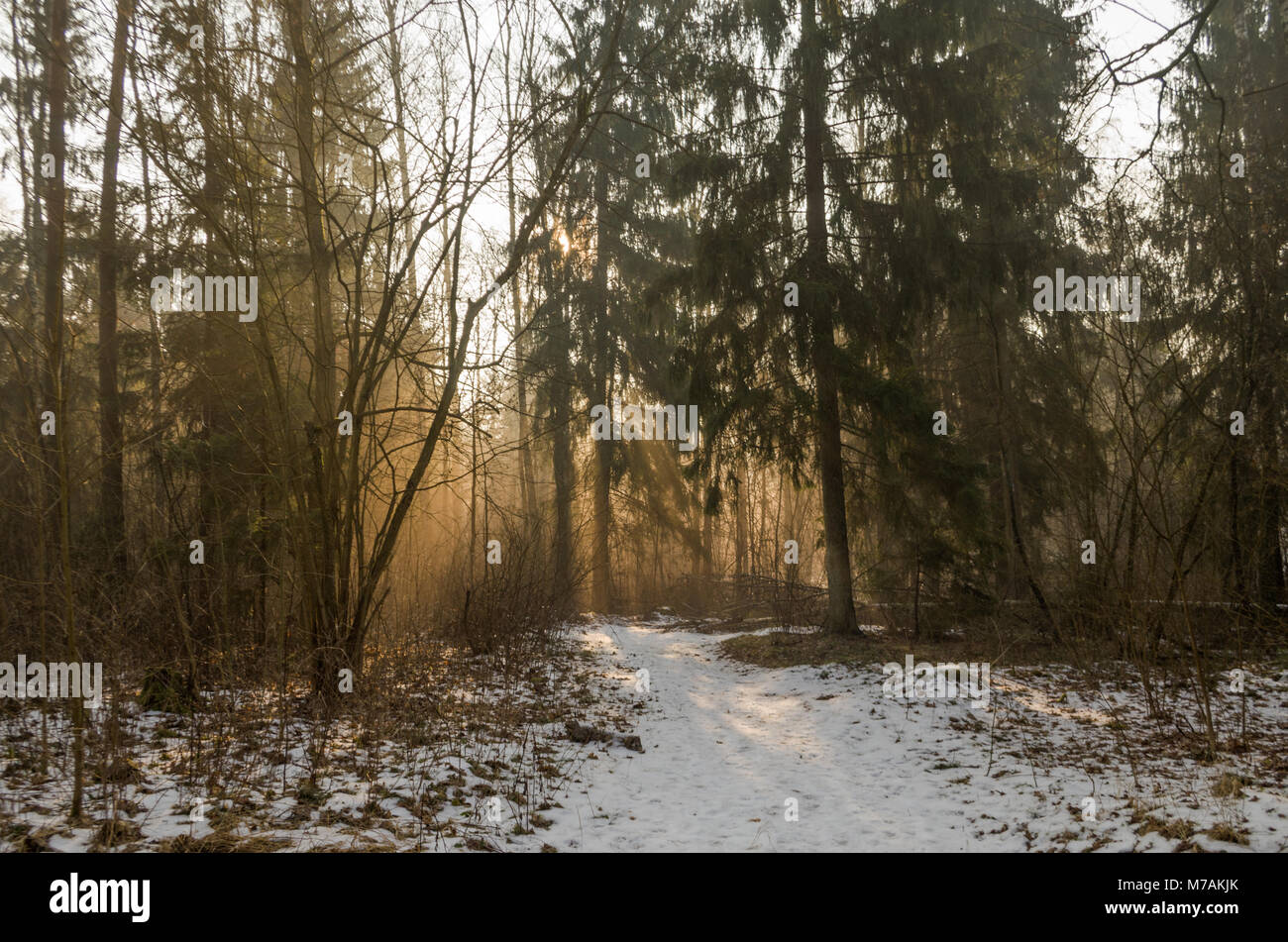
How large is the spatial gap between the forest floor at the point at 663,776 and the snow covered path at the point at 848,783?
0.08ft

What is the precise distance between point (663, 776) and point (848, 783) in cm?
145

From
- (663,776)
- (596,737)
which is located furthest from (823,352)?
(663,776)

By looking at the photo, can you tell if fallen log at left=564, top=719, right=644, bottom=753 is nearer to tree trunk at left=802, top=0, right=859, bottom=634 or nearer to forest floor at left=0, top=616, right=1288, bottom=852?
forest floor at left=0, top=616, right=1288, bottom=852

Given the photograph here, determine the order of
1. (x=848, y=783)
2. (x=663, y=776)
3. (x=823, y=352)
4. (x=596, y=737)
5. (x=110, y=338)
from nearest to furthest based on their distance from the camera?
(x=848, y=783) → (x=663, y=776) → (x=596, y=737) → (x=110, y=338) → (x=823, y=352)

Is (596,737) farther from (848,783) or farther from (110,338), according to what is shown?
(110,338)

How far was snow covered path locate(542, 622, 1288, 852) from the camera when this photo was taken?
466 cm

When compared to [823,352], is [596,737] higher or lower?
lower

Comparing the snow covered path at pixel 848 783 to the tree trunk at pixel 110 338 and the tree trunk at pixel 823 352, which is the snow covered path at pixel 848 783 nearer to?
the tree trunk at pixel 823 352

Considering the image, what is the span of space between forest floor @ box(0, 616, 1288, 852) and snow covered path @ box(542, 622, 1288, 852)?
24 millimetres

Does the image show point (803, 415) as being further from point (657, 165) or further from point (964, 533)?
point (657, 165)

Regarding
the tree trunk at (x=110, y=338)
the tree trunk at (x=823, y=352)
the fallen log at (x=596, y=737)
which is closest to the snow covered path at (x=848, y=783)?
the fallen log at (x=596, y=737)

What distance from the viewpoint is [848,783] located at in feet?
19.7

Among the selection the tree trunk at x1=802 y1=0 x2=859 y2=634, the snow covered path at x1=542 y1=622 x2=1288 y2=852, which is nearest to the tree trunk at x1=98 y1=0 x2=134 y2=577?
the snow covered path at x1=542 y1=622 x2=1288 y2=852

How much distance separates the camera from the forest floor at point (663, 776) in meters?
→ 4.24
